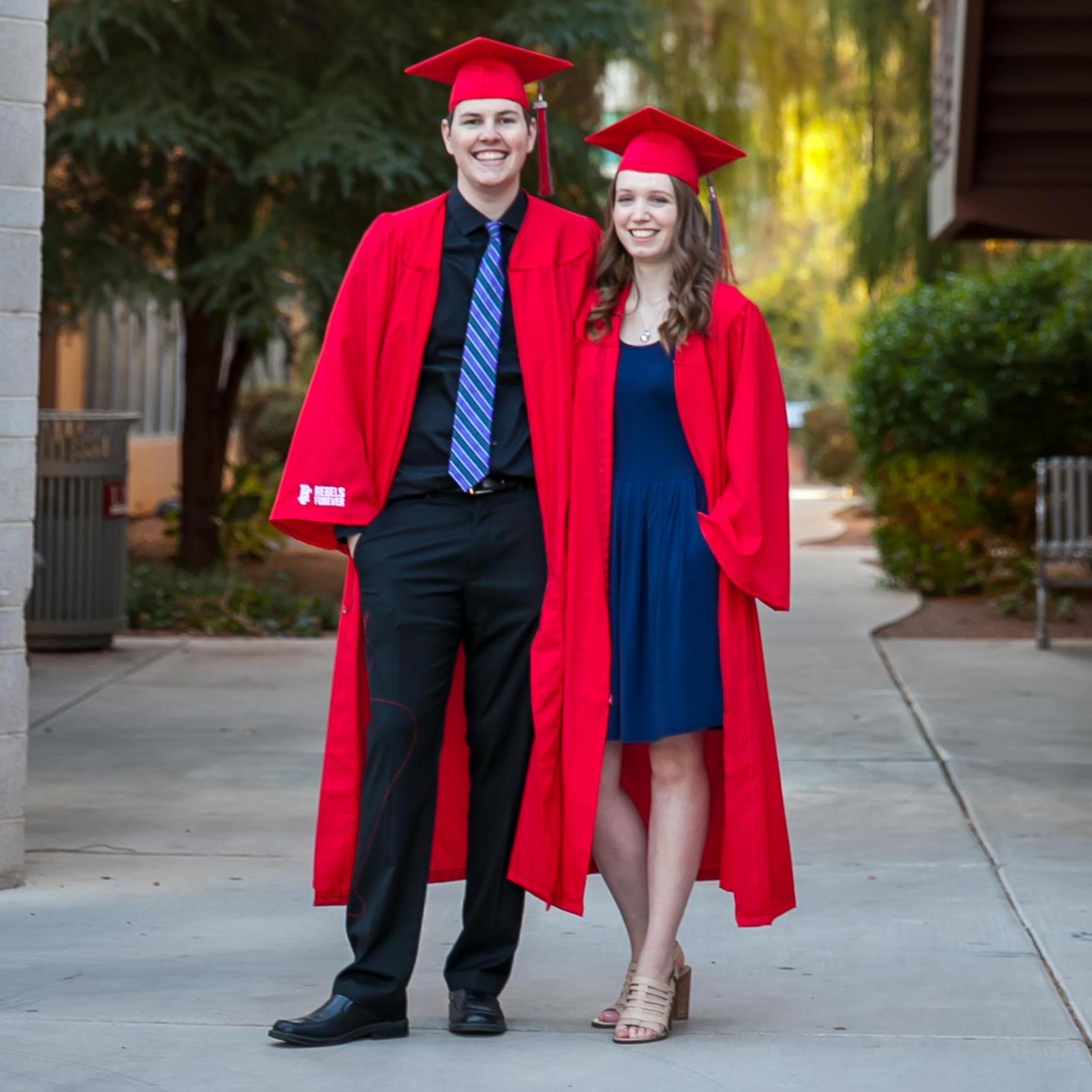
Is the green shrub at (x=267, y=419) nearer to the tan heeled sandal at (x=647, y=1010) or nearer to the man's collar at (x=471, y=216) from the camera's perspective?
the man's collar at (x=471, y=216)

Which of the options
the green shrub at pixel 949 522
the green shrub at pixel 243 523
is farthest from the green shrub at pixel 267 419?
the green shrub at pixel 949 522

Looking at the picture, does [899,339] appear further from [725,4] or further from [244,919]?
[244,919]

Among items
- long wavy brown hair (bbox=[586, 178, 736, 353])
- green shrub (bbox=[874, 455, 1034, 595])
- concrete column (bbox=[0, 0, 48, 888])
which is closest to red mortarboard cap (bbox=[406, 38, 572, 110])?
long wavy brown hair (bbox=[586, 178, 736, 353])

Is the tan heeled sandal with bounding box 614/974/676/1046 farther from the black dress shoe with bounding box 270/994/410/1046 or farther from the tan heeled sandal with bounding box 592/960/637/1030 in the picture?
the black dress shoe with bounding box 270/994/410/1046

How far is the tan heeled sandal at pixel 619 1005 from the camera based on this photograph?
14.1ft

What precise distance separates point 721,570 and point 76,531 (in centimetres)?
724

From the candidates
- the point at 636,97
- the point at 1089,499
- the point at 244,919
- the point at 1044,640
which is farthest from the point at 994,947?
the point at 636,97

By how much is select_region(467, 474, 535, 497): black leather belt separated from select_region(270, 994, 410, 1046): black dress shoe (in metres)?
1.12

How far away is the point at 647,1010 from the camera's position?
13.9ft

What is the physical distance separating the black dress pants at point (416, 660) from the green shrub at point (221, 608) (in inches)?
323

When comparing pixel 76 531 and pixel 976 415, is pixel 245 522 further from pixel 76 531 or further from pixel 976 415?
pixel 976 415

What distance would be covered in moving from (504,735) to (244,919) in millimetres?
1447

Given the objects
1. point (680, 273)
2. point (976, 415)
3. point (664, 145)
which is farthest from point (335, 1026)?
point (976, 415)

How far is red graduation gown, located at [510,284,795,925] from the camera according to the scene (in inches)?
162
